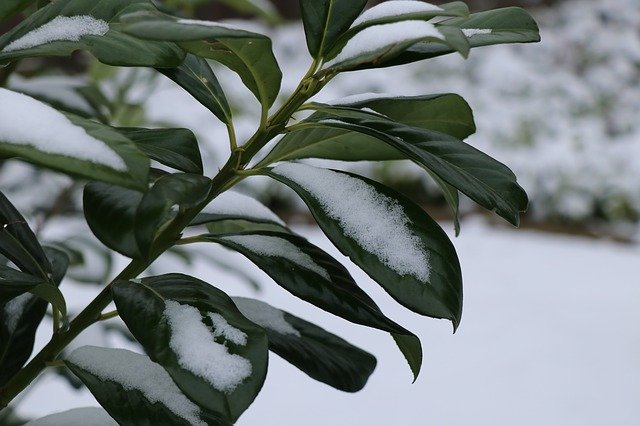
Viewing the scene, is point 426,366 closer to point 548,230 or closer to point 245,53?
point 245,53

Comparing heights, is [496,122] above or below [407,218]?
below

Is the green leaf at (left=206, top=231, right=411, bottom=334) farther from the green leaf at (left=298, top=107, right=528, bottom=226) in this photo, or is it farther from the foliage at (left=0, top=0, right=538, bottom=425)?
the green leaf at (left=298, top=107, right=528, bottom=226)

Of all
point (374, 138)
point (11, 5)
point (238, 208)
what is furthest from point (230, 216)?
point (11, 5)

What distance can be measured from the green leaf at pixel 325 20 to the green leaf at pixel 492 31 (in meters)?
0.04

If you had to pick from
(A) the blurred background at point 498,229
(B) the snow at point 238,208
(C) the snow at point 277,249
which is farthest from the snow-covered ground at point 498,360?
(C) the snow at point 277,249

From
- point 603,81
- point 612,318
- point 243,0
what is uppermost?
point 243,0

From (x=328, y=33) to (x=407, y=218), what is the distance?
0.14 m

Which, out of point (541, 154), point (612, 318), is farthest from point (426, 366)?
point (541, 154)

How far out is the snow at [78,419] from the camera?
25.4 inches

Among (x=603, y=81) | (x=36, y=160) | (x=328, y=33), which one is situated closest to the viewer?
(x=36, y=160)

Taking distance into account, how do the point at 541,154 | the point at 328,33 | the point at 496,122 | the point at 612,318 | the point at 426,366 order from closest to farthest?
the point at 328,33 < the point at 426,366 < the point at 612,318 < the point at 541,154 < the point at 496,122

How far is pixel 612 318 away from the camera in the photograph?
140 inches

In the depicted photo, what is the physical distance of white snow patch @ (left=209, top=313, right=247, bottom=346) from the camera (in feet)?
1.55

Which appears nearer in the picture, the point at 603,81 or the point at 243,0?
the point at 243,0
